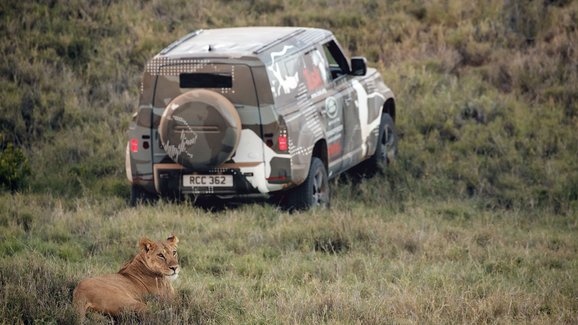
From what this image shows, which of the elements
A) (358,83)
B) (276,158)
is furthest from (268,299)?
(358,83)

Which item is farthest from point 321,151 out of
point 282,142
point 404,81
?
point 404,81

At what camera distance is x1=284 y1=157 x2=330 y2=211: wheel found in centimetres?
1249

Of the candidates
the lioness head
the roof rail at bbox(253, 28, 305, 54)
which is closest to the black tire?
the roof rail at bbox(253, 28, 305, 54)

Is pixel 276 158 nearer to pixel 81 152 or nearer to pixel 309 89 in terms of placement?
pixel 309 89

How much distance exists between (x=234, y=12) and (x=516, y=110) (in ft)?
19.1

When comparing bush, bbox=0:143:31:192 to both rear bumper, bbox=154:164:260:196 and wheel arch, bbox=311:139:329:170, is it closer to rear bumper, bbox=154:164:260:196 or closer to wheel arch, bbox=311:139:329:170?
rear bumper, bbox=154:164:260:196

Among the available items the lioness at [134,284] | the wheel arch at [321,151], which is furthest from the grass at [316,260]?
the wheel arch at [321,151]

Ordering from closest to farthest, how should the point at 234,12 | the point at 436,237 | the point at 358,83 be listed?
1. the point at 436,237
2. the point at 358,83
3. the point at 234,12

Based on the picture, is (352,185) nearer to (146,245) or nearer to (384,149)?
(384,149)

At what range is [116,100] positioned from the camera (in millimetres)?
17016

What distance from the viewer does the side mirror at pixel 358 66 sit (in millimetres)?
13680

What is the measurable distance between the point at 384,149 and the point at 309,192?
2553 mm

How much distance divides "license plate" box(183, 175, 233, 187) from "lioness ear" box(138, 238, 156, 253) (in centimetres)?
382

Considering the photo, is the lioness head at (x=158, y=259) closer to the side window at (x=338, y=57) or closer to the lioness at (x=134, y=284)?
the lioness at (x=134, y=284)
